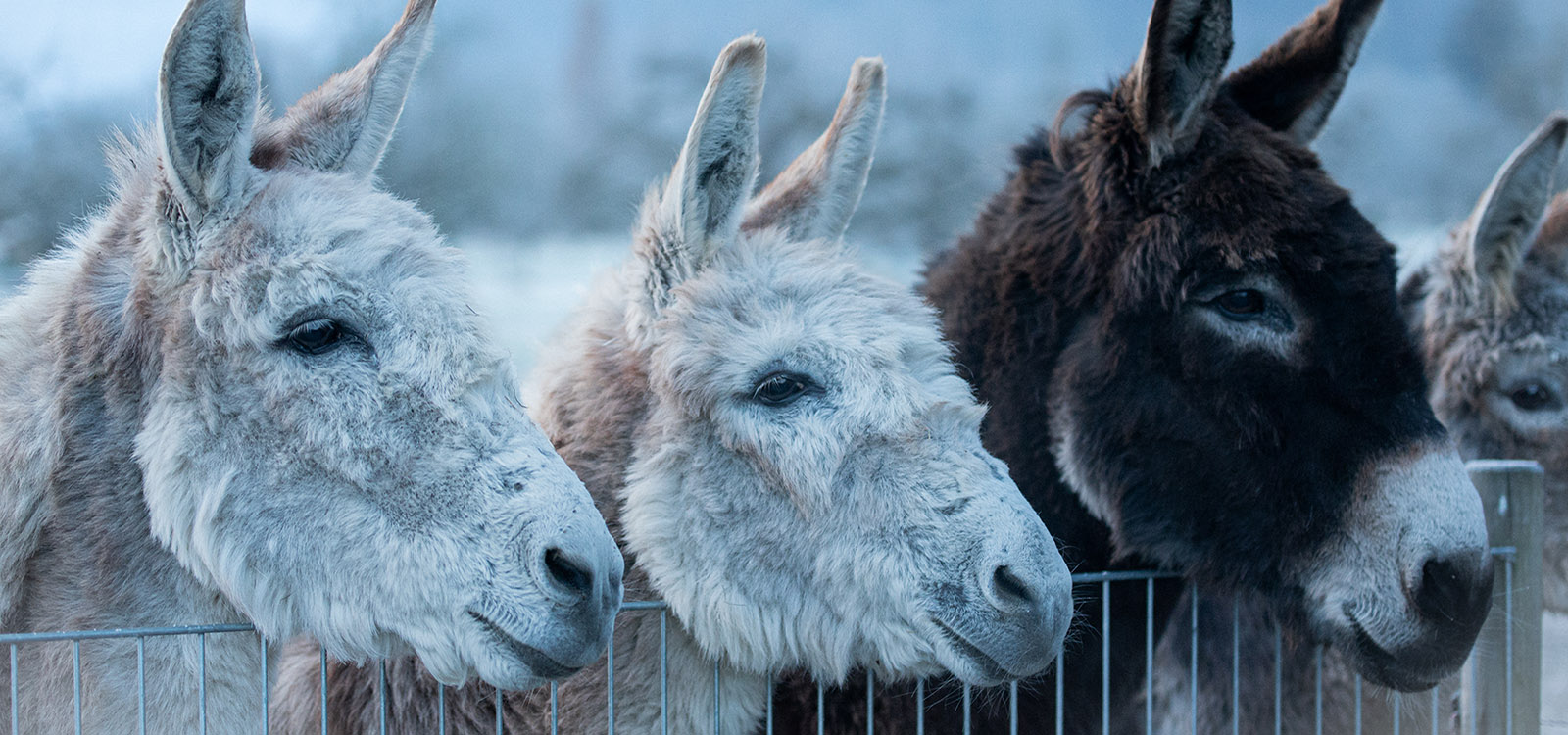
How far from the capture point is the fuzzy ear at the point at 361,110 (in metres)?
2.45

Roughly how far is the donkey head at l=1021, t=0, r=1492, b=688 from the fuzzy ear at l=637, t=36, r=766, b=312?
0.96 metres

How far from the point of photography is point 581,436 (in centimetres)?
265

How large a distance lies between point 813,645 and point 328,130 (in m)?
1.53

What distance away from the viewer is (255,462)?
2021 mm

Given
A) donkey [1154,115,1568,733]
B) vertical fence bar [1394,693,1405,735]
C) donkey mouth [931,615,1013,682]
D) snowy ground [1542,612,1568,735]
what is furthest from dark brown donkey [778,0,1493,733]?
snowy ground [1542,612,1568,735]

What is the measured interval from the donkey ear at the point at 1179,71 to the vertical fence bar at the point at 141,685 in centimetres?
252

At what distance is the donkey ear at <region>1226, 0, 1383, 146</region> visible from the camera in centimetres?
318

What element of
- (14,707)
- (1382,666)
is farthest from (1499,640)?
(14,707)

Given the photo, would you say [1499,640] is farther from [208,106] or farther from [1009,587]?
[208,106]

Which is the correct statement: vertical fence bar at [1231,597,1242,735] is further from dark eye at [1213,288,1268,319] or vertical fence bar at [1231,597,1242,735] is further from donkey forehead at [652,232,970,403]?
donkey forehead at [652,232,970,403]

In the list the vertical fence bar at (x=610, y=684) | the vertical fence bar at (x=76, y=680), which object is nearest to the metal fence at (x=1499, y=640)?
the vertical fence bar at (x=610, y=684)

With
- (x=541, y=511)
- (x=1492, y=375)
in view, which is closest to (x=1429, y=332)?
(x=1492, y=375)

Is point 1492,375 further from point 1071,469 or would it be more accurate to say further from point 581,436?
point 581,436

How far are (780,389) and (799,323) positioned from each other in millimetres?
151
